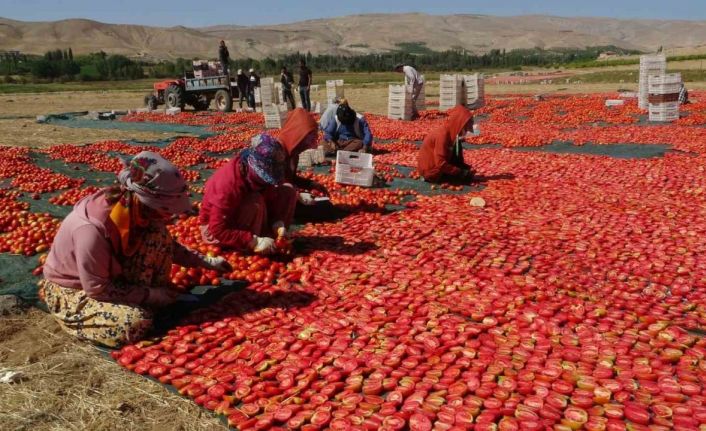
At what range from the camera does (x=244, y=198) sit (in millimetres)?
6113

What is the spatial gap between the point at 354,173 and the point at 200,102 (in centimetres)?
2111

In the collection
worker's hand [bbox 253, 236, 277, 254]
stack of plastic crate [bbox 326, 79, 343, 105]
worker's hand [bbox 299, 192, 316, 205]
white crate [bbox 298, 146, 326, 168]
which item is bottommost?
worker's hand [bbox 253, 236, 277, 254]

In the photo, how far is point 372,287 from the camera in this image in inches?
218

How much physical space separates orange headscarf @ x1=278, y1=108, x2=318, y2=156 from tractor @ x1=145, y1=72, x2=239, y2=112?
22341mm

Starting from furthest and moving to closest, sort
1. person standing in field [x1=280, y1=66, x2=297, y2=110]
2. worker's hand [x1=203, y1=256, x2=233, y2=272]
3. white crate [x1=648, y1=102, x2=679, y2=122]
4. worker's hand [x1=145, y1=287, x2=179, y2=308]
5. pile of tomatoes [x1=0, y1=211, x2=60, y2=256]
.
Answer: person standing in field [x1=280, y1=66, x2=297, y2=110]
white crate [x1=648, y1=102, x2=679, y2=122]
pile of tomatoes [x1=0, y1=211, x2=60, y2=256]
worker's hand [x1=203, y1=256, x2=233, y2=272]
worker's hand [x1=145, y1=287, x2=179, y2=308]

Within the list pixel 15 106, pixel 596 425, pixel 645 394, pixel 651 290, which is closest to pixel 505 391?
pixel 596 425

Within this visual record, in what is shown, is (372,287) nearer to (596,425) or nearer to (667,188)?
(596,425)

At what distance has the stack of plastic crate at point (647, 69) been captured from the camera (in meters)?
21.4

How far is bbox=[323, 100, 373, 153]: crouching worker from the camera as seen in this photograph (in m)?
13.0

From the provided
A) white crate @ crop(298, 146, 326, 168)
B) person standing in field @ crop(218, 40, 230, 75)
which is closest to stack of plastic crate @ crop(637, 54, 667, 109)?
white crate @ crop(298, 146, 326, 168)

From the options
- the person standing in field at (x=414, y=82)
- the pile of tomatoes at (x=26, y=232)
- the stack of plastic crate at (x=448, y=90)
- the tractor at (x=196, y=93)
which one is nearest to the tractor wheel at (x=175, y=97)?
the tractor at (x=196, y=93)

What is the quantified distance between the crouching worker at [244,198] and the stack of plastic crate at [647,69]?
2016cm

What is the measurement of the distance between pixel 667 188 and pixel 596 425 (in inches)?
298

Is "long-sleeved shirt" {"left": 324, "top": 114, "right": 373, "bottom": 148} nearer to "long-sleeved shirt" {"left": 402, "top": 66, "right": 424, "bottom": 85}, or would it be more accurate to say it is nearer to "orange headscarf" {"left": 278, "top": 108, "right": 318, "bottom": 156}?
"orange headscarf" {"left": 278, "top": 108, "right": 318, "bottom": 156}
